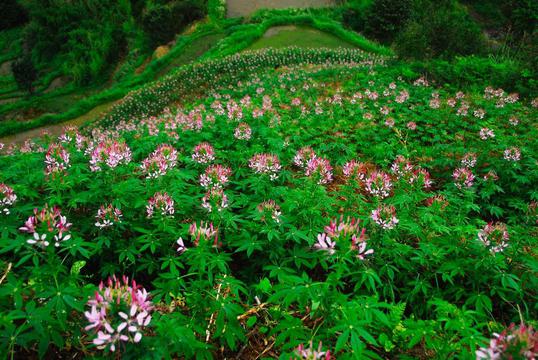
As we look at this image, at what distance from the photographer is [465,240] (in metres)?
2.80

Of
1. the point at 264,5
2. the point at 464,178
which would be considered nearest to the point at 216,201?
the point at 464,178

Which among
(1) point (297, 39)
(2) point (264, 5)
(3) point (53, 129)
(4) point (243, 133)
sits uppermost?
(2) point (264, 5)

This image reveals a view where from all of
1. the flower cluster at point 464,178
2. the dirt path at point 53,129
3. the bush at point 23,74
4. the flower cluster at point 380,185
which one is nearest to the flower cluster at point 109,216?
the flower cluster at point 380,185

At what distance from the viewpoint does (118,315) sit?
57.0 inches

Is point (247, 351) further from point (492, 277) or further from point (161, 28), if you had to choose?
point (161, 28)

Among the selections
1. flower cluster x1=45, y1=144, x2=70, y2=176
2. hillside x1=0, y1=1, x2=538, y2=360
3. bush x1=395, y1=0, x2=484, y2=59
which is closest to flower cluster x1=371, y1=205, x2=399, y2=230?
hillside x1=0, y1=1, x2=538, y2=360

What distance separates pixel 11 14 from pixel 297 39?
136 feet

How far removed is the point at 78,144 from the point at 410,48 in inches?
470

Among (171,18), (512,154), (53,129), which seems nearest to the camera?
(512,154)

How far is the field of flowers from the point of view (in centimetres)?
170

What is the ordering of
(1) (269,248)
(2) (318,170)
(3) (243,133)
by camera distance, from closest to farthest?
(1) (269,248) → (2) (318,170) → (3) (243,133)

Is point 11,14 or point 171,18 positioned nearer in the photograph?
point 171,18

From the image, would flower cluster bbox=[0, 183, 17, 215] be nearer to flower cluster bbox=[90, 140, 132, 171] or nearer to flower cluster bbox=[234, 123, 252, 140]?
flower cluster bbox=[90, 140, 132, 171]

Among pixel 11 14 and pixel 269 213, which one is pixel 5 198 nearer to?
pixel 269 213
